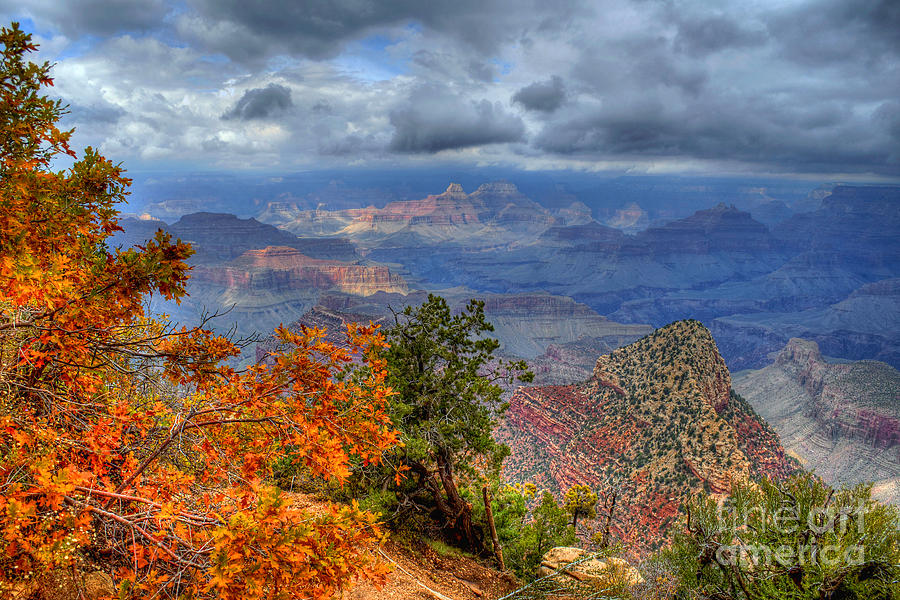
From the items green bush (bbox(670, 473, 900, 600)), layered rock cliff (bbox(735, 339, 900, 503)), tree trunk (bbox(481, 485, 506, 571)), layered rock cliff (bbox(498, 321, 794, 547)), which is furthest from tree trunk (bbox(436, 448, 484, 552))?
layered rock cliff (bbox(735, 339, 900, 503))

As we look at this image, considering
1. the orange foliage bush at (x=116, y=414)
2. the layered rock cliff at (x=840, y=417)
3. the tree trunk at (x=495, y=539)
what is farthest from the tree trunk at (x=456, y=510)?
the layered rock cliff at (x=840, y=417)

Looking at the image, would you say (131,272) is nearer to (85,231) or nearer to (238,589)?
(85,231)

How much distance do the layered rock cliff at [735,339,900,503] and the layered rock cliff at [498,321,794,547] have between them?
120 feet

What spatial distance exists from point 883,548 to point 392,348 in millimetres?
10641

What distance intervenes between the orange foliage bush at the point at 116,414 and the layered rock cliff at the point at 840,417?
8109cm

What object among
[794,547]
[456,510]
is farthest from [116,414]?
[794,547]

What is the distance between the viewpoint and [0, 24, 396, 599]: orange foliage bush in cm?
412

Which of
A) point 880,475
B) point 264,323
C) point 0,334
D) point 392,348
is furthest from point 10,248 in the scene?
point 264,323

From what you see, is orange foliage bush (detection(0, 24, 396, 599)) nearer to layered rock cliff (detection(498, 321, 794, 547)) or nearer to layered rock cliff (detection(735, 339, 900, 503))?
layered rock cliff (detection(498, 321, 794, 547))

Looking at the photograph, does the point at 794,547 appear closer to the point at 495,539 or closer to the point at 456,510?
the point at 495,539

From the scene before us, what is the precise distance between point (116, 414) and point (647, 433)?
4249 centimetres

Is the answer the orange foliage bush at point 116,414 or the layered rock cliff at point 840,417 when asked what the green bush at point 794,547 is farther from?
the layered rock cliff at point 840,417

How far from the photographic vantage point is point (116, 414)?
17.5 feet

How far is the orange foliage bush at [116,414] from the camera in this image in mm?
4125
